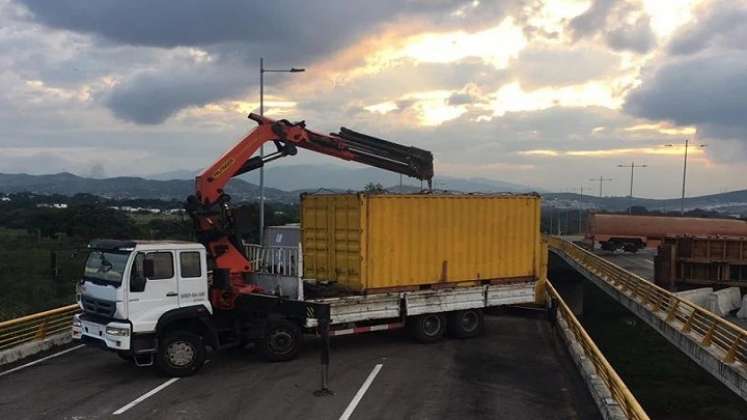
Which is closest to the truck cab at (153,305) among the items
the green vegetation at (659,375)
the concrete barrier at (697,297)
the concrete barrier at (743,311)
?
the green vegetation at (659,375)

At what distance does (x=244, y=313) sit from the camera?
46.6 ft

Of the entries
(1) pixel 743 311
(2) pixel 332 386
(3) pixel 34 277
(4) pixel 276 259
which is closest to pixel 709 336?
(2) pixel 332 386

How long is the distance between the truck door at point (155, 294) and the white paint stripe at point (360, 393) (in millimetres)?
3875

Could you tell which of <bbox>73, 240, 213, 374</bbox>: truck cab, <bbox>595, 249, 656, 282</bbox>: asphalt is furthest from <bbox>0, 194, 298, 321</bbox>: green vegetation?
<bbox>595, 249, 656, 282</bbox>: asphalt

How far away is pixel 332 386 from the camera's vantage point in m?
12.4

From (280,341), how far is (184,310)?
234 cm

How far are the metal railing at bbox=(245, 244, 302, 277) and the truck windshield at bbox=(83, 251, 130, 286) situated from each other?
3595 millimetres

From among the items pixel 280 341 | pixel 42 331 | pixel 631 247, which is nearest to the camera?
pixel 280 341

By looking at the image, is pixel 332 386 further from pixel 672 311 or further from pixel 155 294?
pixel 672 311

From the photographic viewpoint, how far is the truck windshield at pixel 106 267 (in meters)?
12.3

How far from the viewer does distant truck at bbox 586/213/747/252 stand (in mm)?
44312

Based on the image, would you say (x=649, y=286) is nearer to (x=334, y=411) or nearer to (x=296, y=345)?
(x=296, y=345)

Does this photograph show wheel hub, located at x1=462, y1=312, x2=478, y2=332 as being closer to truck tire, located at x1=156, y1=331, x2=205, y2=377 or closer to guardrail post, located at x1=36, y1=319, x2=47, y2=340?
truck tire, located at x1=156, y1=331, x2=205, y2=377

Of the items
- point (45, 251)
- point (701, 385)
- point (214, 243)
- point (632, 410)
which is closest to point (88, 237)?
point (45, 251)
